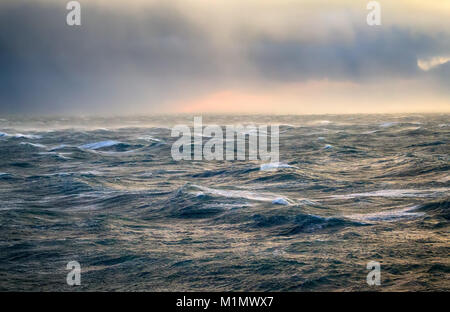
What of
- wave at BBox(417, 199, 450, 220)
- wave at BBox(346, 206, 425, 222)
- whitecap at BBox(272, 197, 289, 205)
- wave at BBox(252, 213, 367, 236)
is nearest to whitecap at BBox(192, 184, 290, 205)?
whitecap at BBox(272, 197, 289, 205)

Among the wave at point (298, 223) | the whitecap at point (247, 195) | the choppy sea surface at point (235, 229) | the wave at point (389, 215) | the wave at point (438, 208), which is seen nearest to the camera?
the choppy sea surface at point (235, 229)

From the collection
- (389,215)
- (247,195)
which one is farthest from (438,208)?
(247,195)

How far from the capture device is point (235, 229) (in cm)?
1683

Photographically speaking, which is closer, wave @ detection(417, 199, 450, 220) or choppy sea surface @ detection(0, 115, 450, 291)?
choppy sea surface @ detection(0, 115, 450, 291)

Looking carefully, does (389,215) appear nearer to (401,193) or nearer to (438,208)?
(438,208)

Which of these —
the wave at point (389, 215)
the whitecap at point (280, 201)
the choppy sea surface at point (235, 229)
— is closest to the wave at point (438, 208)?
the choppy sea surface at point (235, 229)

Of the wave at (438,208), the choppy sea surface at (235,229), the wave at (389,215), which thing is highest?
the wave at (438,208)

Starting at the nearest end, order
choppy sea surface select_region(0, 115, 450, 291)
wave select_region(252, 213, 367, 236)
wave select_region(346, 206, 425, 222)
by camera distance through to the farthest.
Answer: choppy sea surface select_region(0, 115, 450, 291)
wave select_region(252, 213, 367, 236)
wave select_region(346, 206, 425, 222)

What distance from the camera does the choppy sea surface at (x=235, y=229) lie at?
11.9 meters

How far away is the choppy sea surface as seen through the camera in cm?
1190

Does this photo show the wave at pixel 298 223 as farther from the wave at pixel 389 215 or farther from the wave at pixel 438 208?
the wave at pixel 438 208

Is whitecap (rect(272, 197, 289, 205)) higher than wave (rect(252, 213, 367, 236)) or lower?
higher

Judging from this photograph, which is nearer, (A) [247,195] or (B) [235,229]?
(B) [235,229]

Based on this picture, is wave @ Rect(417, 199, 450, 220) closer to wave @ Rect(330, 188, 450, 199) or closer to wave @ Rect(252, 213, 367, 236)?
wave @ Rect(330, 188, 450, 199)
